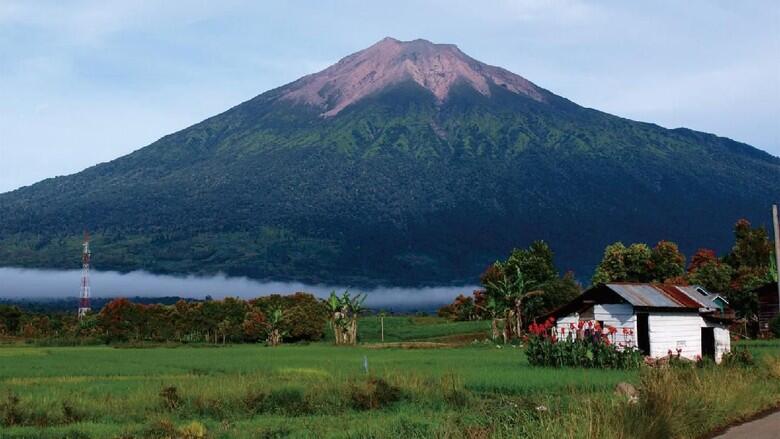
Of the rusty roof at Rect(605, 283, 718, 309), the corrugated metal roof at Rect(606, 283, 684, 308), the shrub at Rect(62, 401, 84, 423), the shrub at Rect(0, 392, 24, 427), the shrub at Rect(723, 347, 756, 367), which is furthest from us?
the rusty roof at Rect(605, 283, 718, 309)

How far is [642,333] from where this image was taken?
4009 cm

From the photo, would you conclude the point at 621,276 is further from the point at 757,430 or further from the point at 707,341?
the point at 757,430

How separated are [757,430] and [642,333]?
82.2ft

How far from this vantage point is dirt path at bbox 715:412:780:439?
15.0m

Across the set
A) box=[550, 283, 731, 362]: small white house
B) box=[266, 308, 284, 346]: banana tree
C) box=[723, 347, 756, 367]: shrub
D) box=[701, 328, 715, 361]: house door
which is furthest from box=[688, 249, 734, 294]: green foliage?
box=[723, 347, 756, 367]: shrub

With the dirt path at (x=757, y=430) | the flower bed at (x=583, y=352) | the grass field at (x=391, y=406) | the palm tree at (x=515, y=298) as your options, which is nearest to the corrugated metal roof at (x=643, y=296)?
the flower bed at (x=583, y=352)

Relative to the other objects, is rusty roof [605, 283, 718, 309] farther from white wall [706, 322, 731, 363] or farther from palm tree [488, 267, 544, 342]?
palm tree [488, 267, 544, 342]

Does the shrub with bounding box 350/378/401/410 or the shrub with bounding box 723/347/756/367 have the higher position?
the shrub with bounding box 723/347/756/367

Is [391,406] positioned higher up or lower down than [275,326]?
lower down

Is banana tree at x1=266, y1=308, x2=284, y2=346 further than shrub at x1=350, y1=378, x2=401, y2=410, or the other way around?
banana tree at x1=266, y1=308, x2=284, y2=346

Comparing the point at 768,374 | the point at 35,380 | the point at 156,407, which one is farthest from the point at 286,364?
the point at 768,374

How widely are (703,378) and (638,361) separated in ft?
39.6

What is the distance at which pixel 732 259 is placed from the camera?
98000 millimetres

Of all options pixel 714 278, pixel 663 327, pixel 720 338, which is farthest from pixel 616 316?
pixel 714 278
